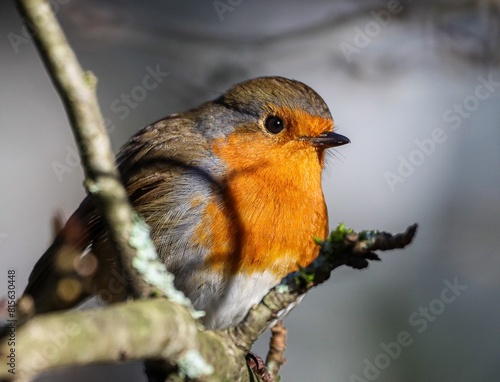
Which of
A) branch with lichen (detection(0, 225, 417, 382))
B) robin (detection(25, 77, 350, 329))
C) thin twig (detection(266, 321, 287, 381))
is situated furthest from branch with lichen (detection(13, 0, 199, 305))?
robin (detection(25, 77, 350, 329))

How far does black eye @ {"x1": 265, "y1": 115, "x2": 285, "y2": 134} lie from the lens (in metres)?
3.46

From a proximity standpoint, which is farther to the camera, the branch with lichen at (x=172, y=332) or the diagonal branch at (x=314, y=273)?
the diagonal branch at (x=314, y=273)

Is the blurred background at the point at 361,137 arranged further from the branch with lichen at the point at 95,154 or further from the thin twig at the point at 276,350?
the branch with lichen at the point at 95,154

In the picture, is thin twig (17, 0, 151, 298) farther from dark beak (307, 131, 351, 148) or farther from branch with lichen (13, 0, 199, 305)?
dark beak (307, 131, 351, 148)

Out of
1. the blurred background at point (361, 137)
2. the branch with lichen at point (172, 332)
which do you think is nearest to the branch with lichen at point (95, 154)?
the branch with lichen at point (172, 332)

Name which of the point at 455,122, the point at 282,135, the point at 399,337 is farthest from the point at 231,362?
the point at 455,122

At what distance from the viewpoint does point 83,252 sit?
3457 mm

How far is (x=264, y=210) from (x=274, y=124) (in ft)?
1.64

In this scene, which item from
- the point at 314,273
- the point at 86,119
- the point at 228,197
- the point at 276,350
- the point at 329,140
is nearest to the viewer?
the point at 86,119

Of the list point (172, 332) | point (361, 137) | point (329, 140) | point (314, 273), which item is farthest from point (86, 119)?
point (361, 137)

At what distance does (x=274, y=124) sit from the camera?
348cm

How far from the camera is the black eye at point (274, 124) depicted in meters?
3.46

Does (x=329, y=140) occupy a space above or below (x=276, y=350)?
above

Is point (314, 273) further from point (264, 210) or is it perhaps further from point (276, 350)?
point (264, 210)
